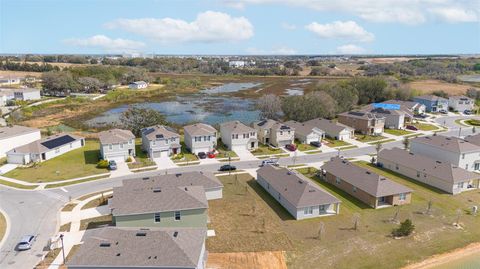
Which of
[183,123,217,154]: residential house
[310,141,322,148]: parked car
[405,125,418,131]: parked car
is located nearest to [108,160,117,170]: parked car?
[183,123,217,154]: residential house

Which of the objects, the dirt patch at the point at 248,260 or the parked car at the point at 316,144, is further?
the parked car at the point at 316,144

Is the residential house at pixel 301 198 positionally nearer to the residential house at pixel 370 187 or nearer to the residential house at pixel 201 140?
the residential house at pixel 370 187

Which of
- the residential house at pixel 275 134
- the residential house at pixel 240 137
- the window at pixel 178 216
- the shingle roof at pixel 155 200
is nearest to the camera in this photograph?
the shingle roof at pixel 155 200

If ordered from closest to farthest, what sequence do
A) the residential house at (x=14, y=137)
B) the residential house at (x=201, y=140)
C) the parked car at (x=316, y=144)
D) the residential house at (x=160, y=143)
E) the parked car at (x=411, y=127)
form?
1. the residential house at (x=160, y=143)
2. the residential house at (x=14, y=137)
3. the residential house at (x=201, y=140)
4. the parked car at (x=316, y=144)
5. the parked car at (x=411, y=127)

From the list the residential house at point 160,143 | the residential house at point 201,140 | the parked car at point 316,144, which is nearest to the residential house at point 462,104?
the parked car at point 316,144

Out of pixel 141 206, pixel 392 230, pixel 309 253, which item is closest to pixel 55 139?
pixel 141 206

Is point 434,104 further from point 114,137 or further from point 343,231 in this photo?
point 114,137

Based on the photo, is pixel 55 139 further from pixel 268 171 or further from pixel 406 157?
pixel 406 157
